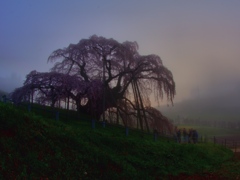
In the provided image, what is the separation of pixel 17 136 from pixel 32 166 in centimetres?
201

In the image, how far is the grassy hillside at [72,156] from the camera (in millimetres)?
10789

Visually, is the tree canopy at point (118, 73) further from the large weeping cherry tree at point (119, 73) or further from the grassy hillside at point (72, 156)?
the grassy hillside at point (72, 156)

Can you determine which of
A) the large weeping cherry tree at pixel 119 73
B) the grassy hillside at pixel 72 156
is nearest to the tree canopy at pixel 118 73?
the large weeping cherry tree at pixel 119 73

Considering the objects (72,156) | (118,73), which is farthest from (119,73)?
(72,156)

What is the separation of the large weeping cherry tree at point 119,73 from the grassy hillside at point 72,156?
13.4 metres

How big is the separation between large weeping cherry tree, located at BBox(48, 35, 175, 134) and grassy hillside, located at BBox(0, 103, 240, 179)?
44.0 feet

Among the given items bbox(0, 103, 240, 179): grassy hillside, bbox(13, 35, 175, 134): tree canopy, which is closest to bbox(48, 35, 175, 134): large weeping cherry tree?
bbox(13, 35, 175, 134): tree canopy

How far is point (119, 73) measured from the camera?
109 ft

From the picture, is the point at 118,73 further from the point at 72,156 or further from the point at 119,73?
the point at 72,156

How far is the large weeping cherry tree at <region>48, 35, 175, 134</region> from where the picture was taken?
32438 mm

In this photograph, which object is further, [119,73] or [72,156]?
[119,73]

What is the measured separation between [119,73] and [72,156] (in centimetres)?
2084

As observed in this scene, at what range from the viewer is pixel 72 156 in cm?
1295

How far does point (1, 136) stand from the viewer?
11.7 metres
